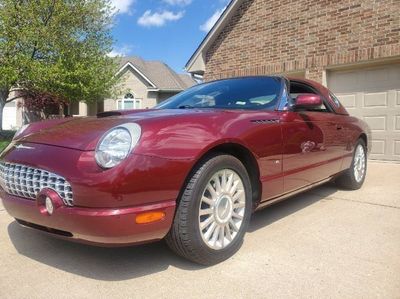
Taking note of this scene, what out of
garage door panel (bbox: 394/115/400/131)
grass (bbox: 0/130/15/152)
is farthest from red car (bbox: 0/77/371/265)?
grass (bbox: 0/130/15/152)

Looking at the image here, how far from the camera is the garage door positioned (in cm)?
817

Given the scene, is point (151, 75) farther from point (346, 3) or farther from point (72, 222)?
point (72, 222)

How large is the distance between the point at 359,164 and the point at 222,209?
10.9ft

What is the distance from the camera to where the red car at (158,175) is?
2.36 meters

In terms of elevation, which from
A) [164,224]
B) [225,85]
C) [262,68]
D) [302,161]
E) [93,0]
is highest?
[93,0]

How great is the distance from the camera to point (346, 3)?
8.77 m

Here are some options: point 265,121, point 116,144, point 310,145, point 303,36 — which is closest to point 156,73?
point 303,36

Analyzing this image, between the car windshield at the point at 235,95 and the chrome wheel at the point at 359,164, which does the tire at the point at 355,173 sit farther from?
the car windshield at the point at 235,95

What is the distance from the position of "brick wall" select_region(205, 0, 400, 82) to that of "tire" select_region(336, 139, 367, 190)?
131 inches

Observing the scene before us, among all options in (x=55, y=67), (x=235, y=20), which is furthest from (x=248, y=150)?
(x=55, y=67)

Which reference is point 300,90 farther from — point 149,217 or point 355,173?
point 149,217

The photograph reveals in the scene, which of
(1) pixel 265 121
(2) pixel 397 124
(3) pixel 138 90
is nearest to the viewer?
(1) pixel 265 121

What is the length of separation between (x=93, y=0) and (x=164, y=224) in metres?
16.3

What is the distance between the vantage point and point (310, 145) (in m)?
3.93
